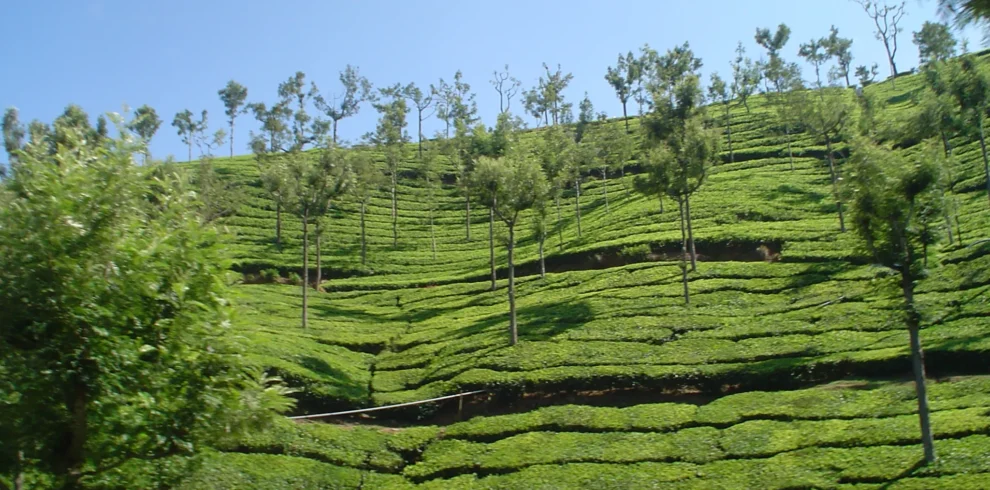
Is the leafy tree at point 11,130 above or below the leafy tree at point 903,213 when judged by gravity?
above

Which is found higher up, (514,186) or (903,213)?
(514,186)

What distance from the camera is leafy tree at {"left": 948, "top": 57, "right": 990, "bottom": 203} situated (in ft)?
140

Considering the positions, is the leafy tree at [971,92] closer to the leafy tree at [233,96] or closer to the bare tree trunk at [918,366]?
the bare tree trunk at [918,366]

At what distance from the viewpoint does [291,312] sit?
44.3 metres

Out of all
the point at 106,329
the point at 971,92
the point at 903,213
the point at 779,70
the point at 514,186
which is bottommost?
the point at 106,329

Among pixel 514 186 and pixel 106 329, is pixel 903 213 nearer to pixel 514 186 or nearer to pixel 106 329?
pixel 106 329

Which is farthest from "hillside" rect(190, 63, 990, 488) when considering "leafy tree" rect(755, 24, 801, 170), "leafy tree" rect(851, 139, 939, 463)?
"leafy tree" rect(755, 24, 801, 170)

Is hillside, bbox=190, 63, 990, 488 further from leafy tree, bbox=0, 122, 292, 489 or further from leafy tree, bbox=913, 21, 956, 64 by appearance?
leafy tree, bbox=913, 21, 956, 64

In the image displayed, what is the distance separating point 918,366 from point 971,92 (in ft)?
98.5

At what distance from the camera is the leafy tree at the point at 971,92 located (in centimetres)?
4253

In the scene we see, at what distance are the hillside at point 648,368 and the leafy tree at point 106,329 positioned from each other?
121 centimetres

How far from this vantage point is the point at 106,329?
1268 centimetres

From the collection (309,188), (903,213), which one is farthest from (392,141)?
(903,213)

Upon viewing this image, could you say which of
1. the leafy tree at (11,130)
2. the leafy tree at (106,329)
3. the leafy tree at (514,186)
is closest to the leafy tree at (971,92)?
the leafy tree at (514,186)
